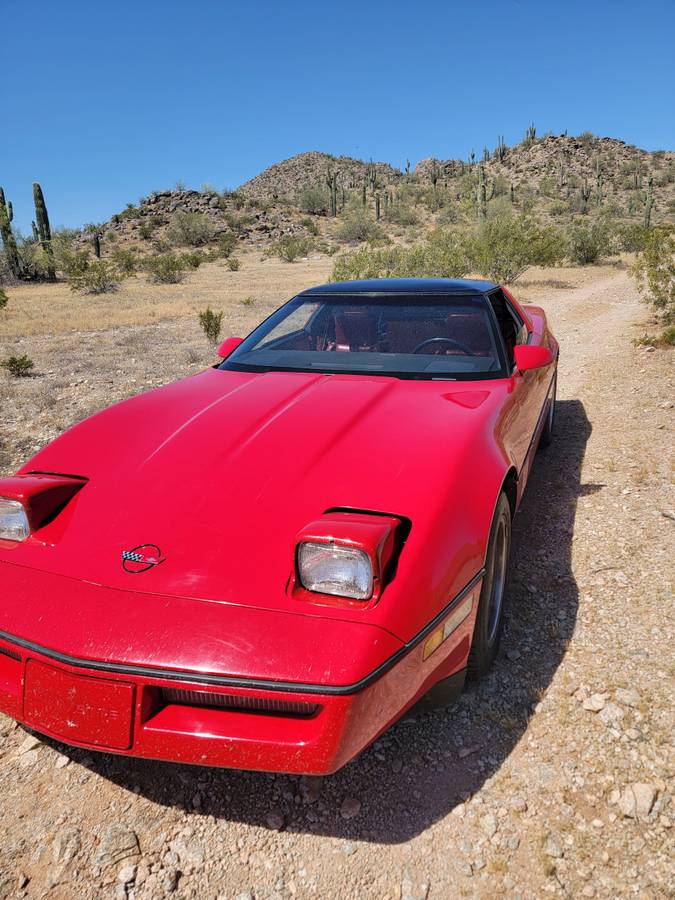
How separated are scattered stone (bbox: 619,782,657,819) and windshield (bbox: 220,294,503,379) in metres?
1.73

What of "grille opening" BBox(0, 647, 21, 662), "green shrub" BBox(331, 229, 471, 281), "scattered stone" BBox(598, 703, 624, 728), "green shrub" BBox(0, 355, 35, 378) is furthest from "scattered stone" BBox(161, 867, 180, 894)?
"green shrub" BBox(331, 229, 471, 281)

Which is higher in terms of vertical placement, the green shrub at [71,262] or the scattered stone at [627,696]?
the green shrub at [71,262]

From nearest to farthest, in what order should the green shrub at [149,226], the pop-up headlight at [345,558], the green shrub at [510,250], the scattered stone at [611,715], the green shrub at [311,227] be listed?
the pop-up headlight at [345,558] → the scattered stone at [611,715] → the green shrub at [510,250] → the green shrub at [311,227] → the green shrub at [149,226]

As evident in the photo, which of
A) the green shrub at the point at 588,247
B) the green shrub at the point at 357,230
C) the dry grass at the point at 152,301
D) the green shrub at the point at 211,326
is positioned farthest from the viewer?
the green shrub at the point at 357,230

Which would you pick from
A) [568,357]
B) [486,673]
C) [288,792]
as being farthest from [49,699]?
[568,357]

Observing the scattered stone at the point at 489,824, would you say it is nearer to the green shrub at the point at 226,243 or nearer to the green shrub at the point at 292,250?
the green shrub at the point at 292,250

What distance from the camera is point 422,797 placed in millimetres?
1859

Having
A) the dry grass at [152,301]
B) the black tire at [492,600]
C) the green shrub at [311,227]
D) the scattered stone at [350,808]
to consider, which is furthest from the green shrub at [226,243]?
the scattered stone at [350,808]

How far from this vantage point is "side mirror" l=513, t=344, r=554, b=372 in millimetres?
2949

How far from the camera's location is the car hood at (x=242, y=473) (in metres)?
1.73

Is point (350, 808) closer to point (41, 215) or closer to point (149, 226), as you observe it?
point (41, 215)

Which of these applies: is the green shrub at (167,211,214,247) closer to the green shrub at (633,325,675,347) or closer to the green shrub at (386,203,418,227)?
the green shrub at (386,203,418,227)

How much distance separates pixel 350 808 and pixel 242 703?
0.61m

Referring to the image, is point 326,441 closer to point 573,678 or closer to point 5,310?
point 573,678
